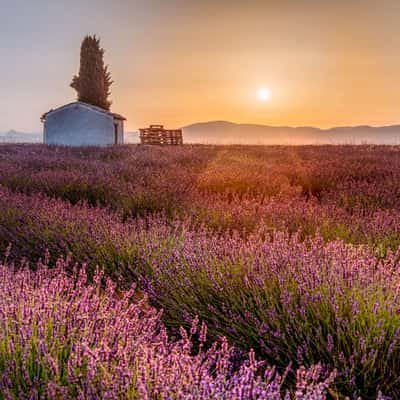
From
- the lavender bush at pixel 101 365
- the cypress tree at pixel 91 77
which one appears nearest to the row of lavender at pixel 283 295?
the lavender bush at pixel 101 365

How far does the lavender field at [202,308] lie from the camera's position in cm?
142

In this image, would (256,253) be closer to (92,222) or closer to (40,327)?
(40,327)

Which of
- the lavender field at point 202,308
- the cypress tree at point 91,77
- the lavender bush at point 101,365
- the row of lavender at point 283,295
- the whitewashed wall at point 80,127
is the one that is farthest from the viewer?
the cypress tree at point 91,77

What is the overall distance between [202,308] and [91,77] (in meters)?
29.8

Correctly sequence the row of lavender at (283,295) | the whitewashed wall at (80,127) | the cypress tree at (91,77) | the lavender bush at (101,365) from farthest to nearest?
the cypress tree at (91,77), the whitewashed wall at (80,127), the row of lavender at (283,295), the lavender bush at (101,365)

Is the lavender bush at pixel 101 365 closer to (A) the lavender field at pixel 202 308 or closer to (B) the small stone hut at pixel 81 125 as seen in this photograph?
(A) the lavender field at pixel 202 308

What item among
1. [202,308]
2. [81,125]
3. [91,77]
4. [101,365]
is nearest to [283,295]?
[202,308]

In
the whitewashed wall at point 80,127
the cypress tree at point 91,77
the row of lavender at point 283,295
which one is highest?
the cypress tree at point 91,77

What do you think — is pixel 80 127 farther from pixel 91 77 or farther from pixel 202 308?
pixel 202 308

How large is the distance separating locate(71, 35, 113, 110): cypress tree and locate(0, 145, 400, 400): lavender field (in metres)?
26.6

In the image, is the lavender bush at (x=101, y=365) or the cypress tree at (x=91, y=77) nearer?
the lavender bush at (x=101, y=365)

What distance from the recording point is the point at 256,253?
2566 mm

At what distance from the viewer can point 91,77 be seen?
29.8 meters

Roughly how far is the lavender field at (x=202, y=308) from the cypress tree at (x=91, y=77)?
87.4ft
